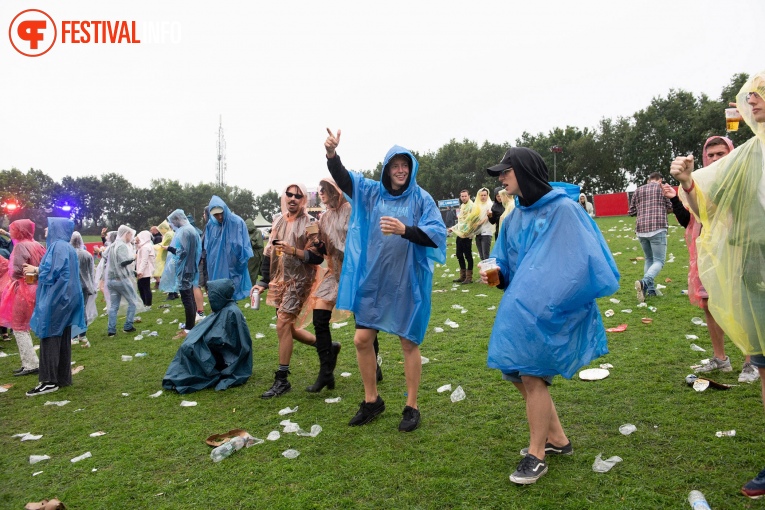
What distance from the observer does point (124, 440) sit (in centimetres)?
459

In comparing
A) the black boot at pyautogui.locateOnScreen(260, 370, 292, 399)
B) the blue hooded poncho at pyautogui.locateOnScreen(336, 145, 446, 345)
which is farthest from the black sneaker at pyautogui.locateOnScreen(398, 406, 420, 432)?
the black boot at pyautogui.locateOnScreen(260, 370, 292, 399)

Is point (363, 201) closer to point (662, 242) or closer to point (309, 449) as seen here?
point (309, 449)

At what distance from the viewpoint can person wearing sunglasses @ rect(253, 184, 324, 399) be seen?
5652 mm

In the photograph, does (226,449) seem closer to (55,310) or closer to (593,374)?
(593,374)

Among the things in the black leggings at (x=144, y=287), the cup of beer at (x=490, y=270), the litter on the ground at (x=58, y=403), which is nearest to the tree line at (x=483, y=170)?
the black leggings at (x=144, y=287)

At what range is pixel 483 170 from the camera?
39844mm

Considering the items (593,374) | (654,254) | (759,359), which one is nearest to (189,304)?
(593,374)

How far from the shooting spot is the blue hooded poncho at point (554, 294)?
312cm

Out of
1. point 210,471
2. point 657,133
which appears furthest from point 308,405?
point 657,133

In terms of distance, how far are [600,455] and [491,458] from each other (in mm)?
709

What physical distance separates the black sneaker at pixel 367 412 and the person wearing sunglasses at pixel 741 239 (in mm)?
2662

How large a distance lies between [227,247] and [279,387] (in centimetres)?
321

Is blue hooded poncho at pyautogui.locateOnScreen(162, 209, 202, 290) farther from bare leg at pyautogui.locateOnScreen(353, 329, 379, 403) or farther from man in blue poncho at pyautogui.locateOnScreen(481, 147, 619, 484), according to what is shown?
man in blue poncho at pyautogui.locateOnScreen(481, 147, 619, 484)

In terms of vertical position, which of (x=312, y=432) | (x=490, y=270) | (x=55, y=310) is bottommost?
(x=312, y=432)
